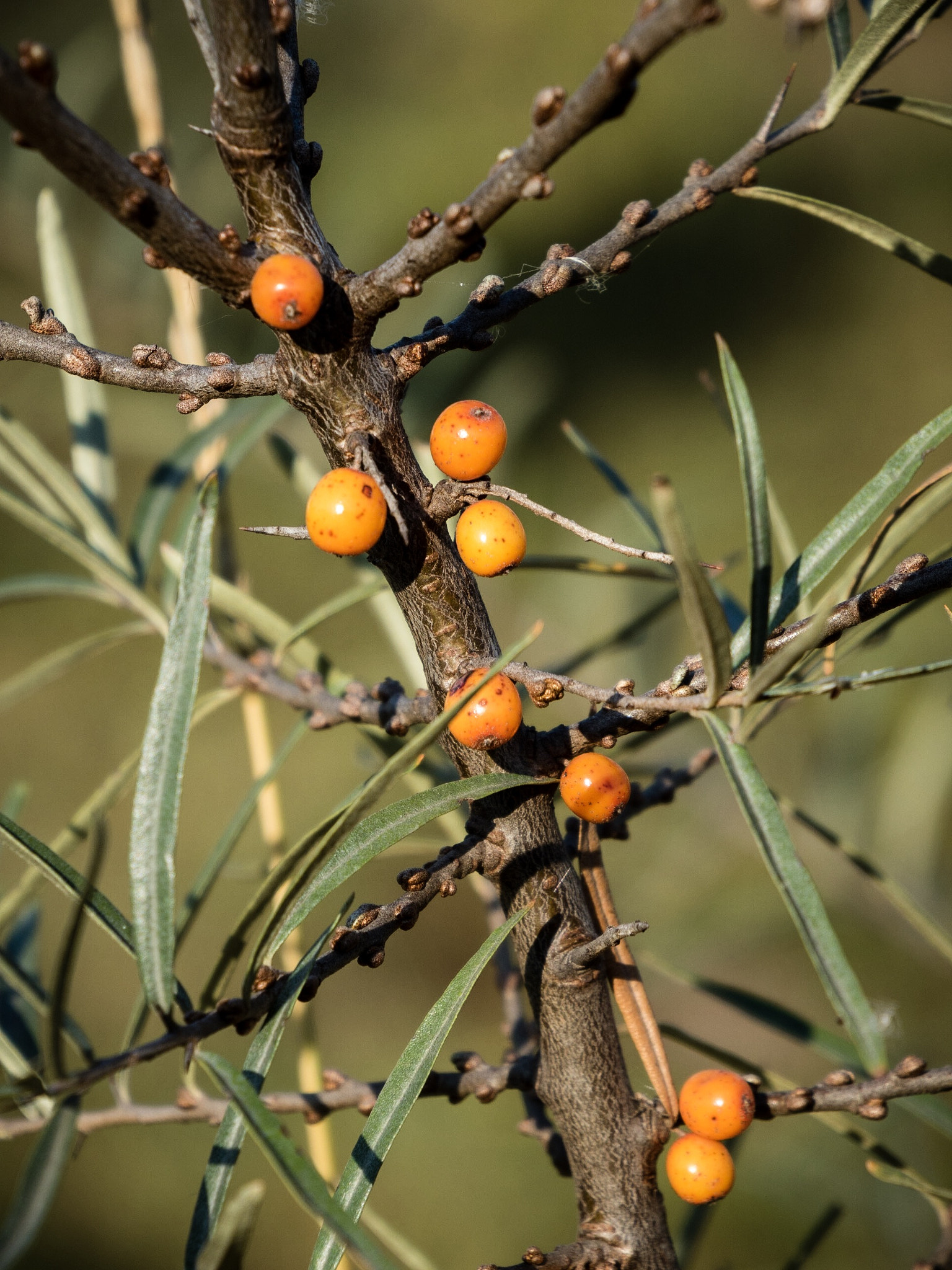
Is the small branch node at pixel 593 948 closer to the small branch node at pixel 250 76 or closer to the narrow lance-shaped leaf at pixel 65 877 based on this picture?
the narrow lance-shaped leaf at pixel 65 877

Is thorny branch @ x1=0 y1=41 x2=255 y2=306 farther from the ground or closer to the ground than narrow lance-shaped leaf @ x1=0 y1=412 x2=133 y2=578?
closer to the ground

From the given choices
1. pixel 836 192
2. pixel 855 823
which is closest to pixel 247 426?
pixel 855 823

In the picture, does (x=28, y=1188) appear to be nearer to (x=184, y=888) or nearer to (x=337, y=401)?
(x=337, y=401)

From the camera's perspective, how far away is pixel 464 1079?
45 cm

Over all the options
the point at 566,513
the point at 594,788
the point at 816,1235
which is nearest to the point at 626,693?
the point at 594,788

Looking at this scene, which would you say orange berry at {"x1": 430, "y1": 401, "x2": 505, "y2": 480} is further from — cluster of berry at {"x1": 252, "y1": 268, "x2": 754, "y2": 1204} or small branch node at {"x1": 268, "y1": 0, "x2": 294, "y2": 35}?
small branch node at {"x1": 268, "y1": 0, "x2": 294, "y2": 35}

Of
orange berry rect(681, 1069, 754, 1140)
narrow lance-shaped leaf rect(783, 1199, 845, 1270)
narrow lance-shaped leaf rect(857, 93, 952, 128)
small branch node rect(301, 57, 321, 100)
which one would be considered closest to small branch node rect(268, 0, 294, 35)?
small branch node rect(301, 57, 321, 100)

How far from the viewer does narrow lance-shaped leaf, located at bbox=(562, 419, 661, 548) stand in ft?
1.80

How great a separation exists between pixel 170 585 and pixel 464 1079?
36 centimetres

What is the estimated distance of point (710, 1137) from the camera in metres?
0.41

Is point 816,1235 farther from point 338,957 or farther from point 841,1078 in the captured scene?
point 338,957

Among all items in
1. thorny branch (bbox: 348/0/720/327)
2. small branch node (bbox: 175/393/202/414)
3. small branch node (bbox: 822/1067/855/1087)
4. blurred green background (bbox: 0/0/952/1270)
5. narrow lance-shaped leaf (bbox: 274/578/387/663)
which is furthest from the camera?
blurred green background (bbox: 0/0/952/1270)

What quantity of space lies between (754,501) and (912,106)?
0.68ft

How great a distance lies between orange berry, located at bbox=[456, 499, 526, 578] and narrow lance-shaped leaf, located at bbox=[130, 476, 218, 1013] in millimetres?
91
